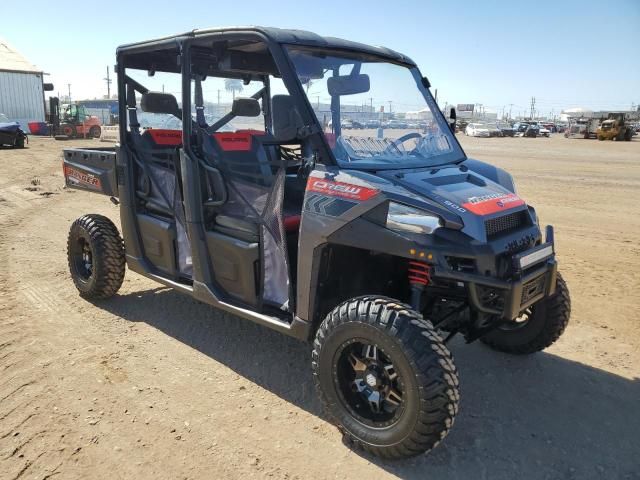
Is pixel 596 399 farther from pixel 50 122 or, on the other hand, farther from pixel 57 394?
pixel 50 122

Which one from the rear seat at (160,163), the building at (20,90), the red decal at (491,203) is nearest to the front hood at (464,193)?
the red decal at (491,203)

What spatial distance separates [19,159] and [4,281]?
14573 millimetres

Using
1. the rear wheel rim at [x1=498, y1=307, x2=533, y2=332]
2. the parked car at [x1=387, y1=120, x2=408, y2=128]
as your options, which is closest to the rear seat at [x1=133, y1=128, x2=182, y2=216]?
the parked car at [x1=387, y1=120, x2=408, y2=128]

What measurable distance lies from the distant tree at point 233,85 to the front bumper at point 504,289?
8.94 ft

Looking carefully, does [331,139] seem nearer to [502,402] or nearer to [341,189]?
[341,189]

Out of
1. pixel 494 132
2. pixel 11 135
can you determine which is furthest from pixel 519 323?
pixel 494 132

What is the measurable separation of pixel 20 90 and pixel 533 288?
4049 centimetres

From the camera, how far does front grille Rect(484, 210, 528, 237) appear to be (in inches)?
111

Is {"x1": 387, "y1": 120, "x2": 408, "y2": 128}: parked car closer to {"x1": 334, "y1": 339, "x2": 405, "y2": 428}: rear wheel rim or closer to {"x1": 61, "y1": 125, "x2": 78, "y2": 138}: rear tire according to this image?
{"x1": 334, "y1": 339, "x2": 405, "y2": 428}: rear wheel rim

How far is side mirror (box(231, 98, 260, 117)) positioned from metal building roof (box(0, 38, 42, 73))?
37.8m

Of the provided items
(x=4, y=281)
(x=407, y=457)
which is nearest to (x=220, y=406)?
(x=407, y=457)

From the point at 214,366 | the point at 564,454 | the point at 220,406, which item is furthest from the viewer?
the point at 214,366

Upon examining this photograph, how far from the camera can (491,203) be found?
2.94 m

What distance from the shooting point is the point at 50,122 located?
3127cm
